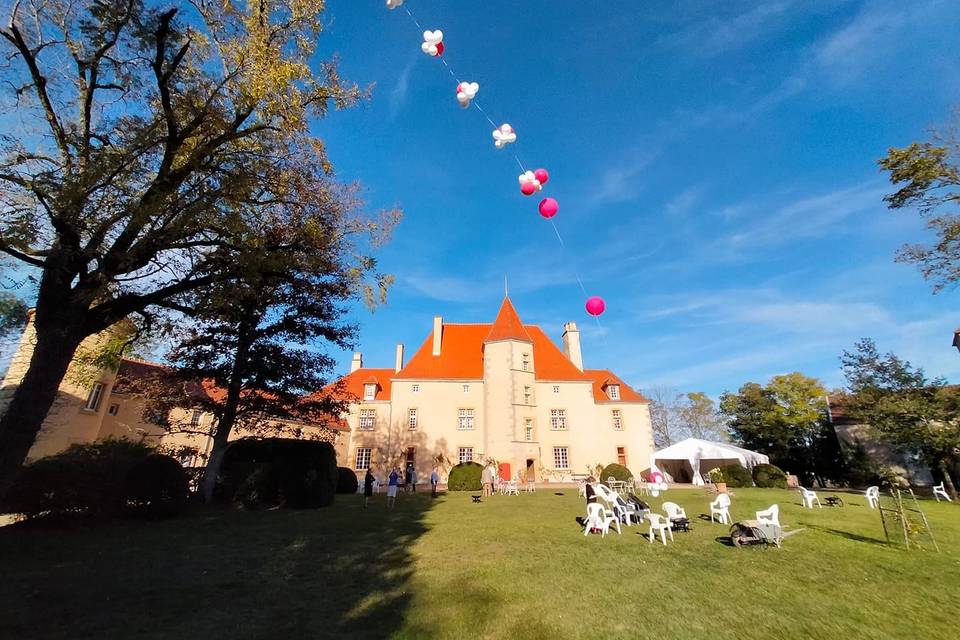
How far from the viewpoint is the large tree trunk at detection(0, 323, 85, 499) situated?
6824 mm

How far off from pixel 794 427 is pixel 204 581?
3996 centimetres

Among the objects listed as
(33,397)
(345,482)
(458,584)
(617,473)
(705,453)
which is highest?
(33,397)

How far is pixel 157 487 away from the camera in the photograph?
10.3m

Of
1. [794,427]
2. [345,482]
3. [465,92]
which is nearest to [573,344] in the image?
[794,427]

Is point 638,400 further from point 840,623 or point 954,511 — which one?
point 840,623

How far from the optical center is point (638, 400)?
111 feet

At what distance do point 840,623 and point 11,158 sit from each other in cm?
1432

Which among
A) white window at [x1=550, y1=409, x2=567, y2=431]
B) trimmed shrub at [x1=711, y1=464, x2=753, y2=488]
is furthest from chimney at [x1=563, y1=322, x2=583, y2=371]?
trimmed shrub at [x1=711, y1=464, x2=753, y2=488]

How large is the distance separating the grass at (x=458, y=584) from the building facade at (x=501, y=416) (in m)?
20.3

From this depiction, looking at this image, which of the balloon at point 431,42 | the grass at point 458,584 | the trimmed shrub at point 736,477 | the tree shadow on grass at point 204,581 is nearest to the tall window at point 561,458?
the trimmed shrub at point 736,477

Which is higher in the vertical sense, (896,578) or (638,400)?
(638,400)

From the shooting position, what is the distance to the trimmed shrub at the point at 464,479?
23.9m

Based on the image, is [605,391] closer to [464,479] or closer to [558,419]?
[558,419]

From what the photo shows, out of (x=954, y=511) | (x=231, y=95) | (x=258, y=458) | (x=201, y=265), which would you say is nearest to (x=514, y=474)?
(x=258, y=458)
